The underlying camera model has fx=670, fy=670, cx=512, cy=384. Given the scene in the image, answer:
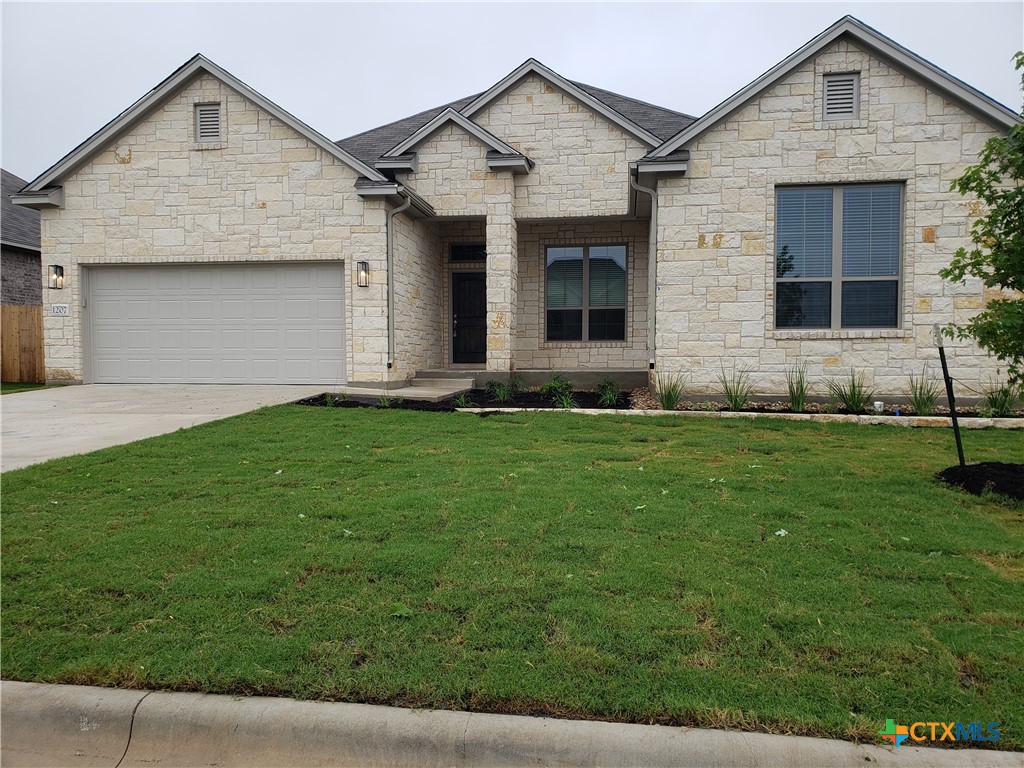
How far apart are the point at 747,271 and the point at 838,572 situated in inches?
319

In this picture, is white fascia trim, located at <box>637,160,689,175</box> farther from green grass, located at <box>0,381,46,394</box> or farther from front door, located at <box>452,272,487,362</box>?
green grass, located at <box>0,381,46,394</box>

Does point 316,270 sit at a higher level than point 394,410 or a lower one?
higher

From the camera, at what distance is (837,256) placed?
35.2 ft

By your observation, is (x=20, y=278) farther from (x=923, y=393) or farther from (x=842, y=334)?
(x=923, y=393)

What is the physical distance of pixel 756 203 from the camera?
35.9 feet

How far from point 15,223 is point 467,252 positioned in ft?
47.3

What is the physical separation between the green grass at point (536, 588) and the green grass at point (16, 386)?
900 centimetres

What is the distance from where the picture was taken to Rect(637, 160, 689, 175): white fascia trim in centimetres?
1090

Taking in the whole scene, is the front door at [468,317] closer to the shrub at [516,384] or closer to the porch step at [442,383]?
the porch step at [442,383]

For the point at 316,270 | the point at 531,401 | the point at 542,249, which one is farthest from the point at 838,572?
the point at 542,249

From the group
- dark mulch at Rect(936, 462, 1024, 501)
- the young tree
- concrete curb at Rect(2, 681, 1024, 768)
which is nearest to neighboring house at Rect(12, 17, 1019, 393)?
dark mulch at Rect(936, 462, 1024, 501)

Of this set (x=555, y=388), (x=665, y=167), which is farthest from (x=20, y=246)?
(x=665, y=167)

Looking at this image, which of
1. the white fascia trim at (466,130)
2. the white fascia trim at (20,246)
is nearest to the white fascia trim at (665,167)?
the white fascia trim at (466,130)

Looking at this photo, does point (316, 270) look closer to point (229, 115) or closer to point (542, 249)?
point (229, 115)
